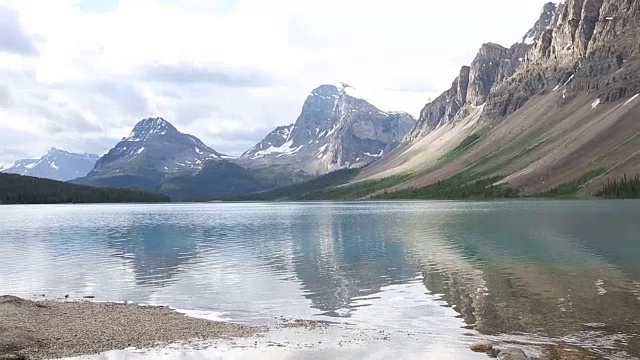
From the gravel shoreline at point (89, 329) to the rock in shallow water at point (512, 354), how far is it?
13.9m

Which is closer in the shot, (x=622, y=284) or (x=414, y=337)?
(x=414, y=337)

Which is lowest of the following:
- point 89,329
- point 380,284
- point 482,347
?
point 482,347

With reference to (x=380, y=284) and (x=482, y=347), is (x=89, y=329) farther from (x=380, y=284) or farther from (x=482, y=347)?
(x=380, y=284)

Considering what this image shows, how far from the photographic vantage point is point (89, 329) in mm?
36938

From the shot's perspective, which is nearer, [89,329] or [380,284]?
[89,329]

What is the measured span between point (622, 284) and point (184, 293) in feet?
116

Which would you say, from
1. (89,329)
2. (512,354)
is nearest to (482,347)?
(512,354)

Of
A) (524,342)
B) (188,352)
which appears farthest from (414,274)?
(188,352)

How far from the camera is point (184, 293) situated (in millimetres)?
53500

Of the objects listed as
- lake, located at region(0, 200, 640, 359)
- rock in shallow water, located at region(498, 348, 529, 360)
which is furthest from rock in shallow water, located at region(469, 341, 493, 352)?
rock in shallow water, located at region(498, 348, 529, 360)

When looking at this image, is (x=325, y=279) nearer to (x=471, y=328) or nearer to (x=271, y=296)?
(x=271, y=296)

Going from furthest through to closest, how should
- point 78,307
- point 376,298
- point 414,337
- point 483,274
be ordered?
point 483,274, point 376,298, point 78,307, point 414,337

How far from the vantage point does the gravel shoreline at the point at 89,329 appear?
31984mm

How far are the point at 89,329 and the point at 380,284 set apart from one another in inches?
1036
